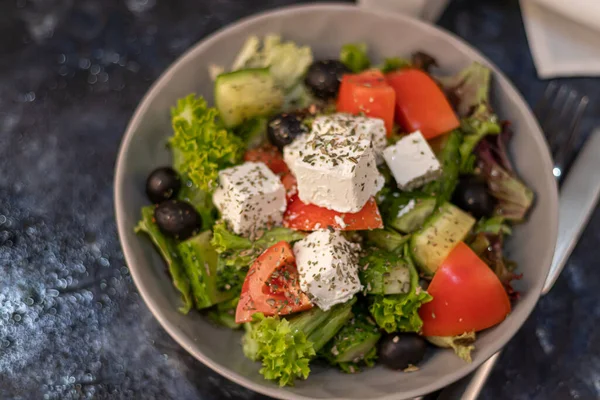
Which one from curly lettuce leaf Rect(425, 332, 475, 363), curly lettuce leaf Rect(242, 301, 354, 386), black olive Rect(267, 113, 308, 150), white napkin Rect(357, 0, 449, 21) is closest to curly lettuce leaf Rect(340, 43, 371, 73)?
white napkin Rect(357, 0, 449, 21)

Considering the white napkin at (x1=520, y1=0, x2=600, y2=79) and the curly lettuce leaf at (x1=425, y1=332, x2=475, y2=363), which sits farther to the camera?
the white napkin at (x1=520, y1=0, x2=600, y2=79)

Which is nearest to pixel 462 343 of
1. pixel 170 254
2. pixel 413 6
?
pixel 170 254

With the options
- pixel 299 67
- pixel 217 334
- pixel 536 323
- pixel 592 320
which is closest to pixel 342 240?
pixel 217 334

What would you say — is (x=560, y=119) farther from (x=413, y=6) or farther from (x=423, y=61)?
(x=413, y=6)

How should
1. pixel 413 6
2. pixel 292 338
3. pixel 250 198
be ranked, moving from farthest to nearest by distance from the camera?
pixel 413 6 → pixel 250 198 → pixel 292 338

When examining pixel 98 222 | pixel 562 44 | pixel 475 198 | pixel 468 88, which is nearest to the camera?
pixel 475 198

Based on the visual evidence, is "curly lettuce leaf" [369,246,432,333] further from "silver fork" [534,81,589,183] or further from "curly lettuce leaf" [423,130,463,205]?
"silver fork" [534,81,589,183]

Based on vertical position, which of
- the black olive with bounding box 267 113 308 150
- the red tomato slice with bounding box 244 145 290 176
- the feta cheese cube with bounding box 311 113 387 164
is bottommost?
the red tomato slice with bounding box 244 145 290 176
